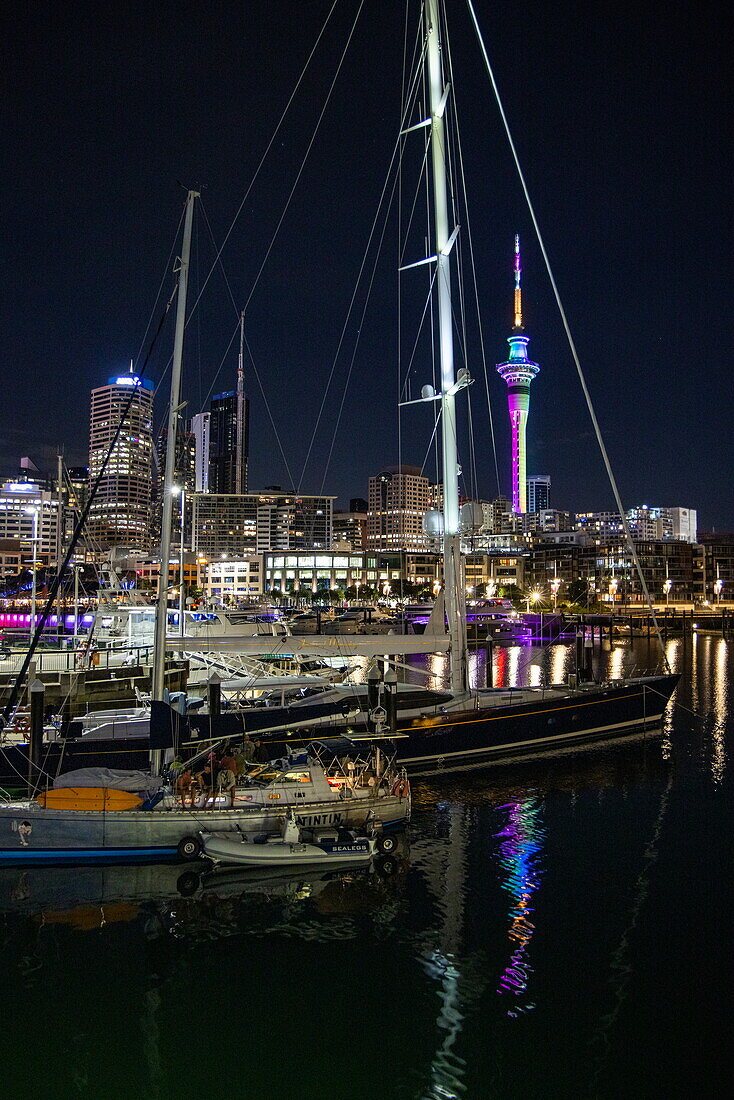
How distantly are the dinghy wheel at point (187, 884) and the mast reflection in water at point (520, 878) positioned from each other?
6.98 metres

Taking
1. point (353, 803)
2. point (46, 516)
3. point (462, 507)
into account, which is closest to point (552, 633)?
point (462, 507)

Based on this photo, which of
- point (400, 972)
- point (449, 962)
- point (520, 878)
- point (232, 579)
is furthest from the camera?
point (232, 579)

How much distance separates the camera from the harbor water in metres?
10.1

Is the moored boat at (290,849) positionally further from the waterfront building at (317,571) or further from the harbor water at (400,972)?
the waterfront building at (317,571)

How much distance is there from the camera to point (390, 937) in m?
13.7

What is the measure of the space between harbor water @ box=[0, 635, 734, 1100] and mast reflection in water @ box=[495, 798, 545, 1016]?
0.05 meters

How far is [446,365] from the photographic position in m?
24.8

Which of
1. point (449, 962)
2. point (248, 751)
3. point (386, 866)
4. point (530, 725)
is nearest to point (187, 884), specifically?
point (386, 866)

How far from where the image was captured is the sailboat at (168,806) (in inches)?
656

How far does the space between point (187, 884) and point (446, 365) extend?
59.2 feet

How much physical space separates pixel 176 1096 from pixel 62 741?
1355 centimetres

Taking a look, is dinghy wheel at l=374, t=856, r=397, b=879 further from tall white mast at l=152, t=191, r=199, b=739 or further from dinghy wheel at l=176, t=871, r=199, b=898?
tall white mast at l=152, t=191, r=199, b=739

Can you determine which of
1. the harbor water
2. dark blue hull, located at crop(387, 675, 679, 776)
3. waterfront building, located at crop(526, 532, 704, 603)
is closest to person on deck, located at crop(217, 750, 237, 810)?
the harbor water

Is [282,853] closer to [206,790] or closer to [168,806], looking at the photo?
[206,790]
